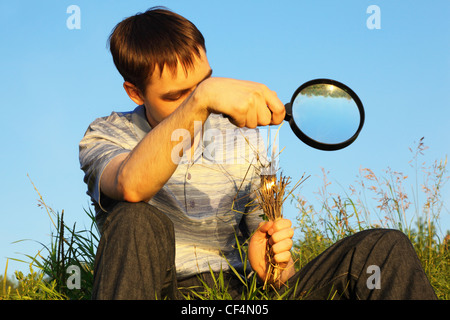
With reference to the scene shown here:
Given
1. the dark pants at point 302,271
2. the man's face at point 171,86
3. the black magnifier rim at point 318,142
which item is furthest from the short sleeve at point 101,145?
the black magnifier rim at point 318,142

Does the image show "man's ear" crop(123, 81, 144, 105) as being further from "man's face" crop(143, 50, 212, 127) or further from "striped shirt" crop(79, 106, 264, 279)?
"man's face" crop(143, 50, 212, 127)

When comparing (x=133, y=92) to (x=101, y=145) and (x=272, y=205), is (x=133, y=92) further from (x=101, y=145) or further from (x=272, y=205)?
(x=272, y=205)

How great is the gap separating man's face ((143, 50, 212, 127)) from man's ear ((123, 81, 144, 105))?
0.57 ft

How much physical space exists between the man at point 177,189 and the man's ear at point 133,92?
1 centimetres

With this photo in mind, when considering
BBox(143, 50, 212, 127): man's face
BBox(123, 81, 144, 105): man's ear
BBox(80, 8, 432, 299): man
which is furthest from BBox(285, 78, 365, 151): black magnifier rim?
BBox(123, 81, 144, 105): man's ear

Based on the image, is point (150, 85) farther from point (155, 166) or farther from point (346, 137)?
point (346, 137)

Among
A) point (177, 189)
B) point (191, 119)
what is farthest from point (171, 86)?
point (191, 119)

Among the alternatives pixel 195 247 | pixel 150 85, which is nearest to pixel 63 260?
pixel 195 247

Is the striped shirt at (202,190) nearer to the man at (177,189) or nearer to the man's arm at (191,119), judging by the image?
the man at (177,189)

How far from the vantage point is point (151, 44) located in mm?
3012

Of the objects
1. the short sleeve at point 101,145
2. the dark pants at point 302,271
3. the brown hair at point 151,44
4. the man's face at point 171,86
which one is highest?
the brown hair at point 151,44

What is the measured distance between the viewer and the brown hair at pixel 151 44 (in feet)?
9.62

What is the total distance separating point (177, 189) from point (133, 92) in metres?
0.79
